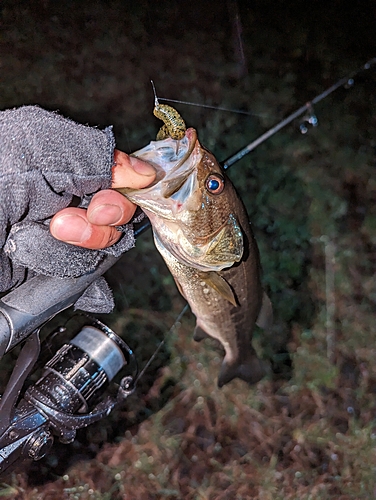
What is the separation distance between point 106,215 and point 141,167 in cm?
23

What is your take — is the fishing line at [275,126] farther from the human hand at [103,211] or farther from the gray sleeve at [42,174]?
the gray sleeve at [42,174]

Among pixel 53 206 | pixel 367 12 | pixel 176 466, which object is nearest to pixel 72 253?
pixel 53 206

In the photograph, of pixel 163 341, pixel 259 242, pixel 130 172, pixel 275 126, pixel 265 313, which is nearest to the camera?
pixel 130 172

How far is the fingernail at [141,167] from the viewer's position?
149 centimetres

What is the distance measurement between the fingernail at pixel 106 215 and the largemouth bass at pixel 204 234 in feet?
0.24

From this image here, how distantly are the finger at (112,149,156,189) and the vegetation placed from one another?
2.08 metres

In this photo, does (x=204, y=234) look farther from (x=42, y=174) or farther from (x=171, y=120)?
(x=42, y=174)

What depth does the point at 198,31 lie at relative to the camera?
421cm

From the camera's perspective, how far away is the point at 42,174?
138cm

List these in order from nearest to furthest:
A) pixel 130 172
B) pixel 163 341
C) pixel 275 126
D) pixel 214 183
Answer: pixel 130 172 → pixel 214 183 → pixel 275 126 → pixel 163 341

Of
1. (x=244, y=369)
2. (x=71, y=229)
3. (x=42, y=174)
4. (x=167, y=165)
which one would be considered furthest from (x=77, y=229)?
(x=244, y=369)

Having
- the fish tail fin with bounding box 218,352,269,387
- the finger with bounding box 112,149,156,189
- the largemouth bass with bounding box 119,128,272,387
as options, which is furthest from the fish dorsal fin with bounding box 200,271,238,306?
the fish tail fin with bounding box 218,352,269,387

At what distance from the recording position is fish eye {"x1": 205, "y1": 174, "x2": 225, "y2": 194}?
1.69 meters

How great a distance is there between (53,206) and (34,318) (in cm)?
44
